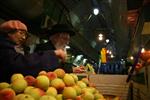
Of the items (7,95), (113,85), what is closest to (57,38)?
(113,85)

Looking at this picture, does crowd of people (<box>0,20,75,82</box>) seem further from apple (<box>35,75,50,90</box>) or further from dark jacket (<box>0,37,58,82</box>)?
apple (<box>35,75,50,90</box>)

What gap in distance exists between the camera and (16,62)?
1.99 meters

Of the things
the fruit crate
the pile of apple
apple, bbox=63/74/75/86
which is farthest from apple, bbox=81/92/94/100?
the fruit crate

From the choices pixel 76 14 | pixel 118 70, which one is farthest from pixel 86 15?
pixel 118 70

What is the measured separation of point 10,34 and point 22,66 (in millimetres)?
347

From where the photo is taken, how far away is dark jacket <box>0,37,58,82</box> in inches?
78.4

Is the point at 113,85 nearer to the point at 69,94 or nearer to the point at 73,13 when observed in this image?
the point at 69,94

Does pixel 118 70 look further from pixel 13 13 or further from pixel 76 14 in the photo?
pixel 76 14

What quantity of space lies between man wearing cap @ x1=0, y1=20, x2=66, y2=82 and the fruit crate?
46 cm

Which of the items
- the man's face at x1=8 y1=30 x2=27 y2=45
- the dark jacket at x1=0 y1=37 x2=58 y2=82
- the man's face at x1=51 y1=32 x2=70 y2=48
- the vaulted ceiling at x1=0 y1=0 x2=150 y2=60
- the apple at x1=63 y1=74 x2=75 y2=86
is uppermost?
the vaulted ceiling at x1=0 y1=0 x2=150 y2=60

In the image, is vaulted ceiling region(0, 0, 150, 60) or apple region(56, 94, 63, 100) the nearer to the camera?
apple region(56, 94, 63, 100)

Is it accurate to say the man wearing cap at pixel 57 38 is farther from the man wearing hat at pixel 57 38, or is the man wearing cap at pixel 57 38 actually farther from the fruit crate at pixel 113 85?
the fruit crate at pixel 113 85

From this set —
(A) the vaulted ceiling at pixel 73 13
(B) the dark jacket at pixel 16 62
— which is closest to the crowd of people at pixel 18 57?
(B) the dark jacket at pixel 16 62

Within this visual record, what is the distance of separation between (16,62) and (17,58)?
33 millimetres
